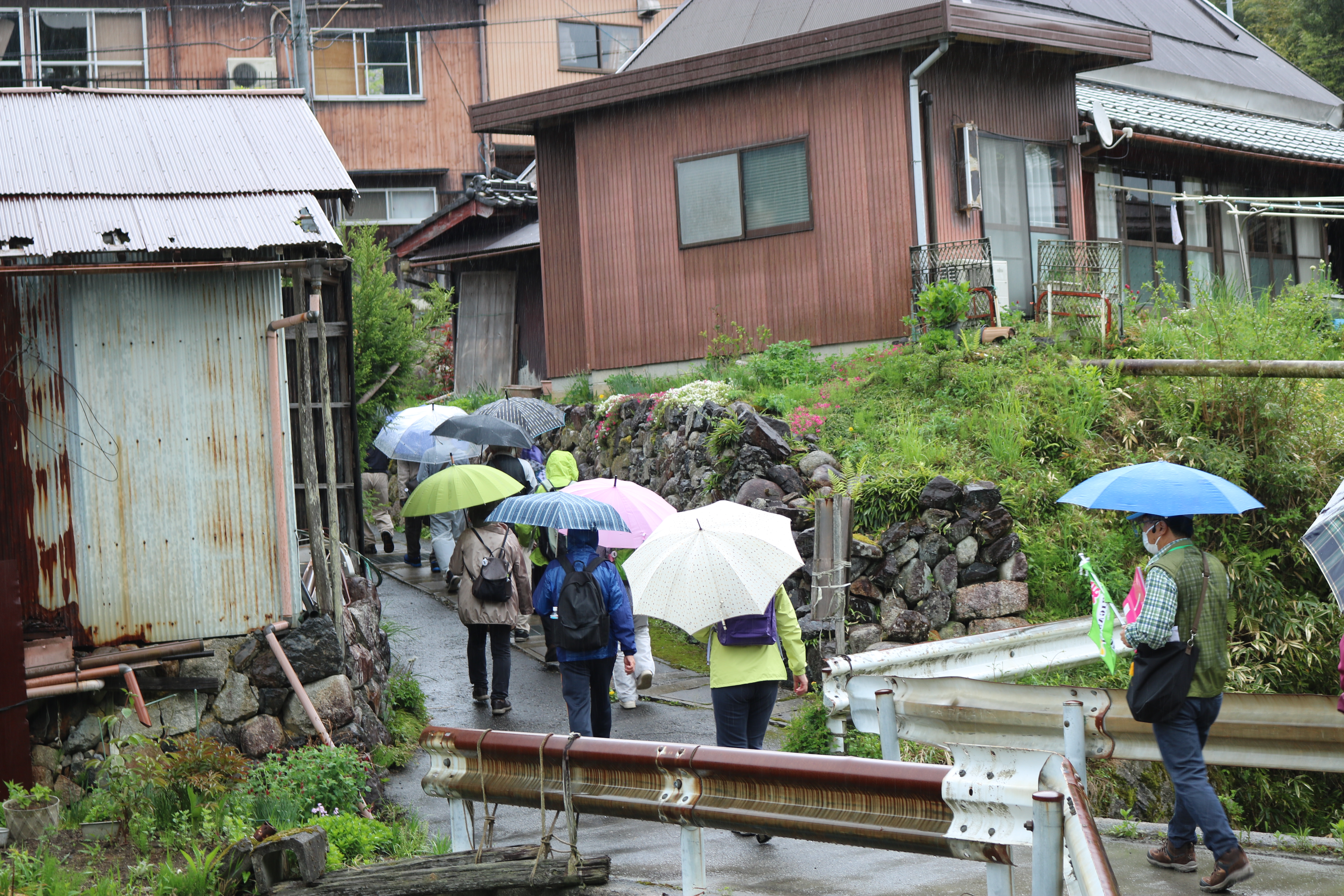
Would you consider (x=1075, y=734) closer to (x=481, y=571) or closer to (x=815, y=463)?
(x=481, y=571)

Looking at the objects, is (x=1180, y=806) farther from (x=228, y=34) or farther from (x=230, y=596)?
(x=228, y=34)

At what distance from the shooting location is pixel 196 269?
8.10 metres

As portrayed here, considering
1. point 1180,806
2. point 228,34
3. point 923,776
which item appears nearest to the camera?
point 923,776

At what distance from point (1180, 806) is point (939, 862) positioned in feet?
4.09

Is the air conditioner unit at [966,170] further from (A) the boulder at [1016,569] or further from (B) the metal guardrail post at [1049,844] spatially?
(B) the metal guardrail post at [1049,844]

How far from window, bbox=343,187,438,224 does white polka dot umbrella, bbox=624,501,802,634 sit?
78.1 feet

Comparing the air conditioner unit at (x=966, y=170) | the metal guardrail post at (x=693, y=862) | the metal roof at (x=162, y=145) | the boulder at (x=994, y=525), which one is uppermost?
the air conditioner unit at (x=966, y=170)

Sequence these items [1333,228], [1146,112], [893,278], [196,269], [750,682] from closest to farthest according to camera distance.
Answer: [750,682] → [196,269] → [893,278] → [1146,112] → [1333,228]

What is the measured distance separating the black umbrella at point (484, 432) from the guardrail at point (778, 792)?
6138 millimetres

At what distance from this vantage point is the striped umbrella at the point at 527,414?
45.3 ft

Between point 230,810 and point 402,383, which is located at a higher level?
point 402,383

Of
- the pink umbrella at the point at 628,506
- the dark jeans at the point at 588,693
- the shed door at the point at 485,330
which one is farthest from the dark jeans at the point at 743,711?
the shed door at the point at 485,330

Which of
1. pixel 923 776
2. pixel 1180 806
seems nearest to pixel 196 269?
pixel 923 776

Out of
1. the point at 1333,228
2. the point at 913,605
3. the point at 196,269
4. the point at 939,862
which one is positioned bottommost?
the point at 939,862
